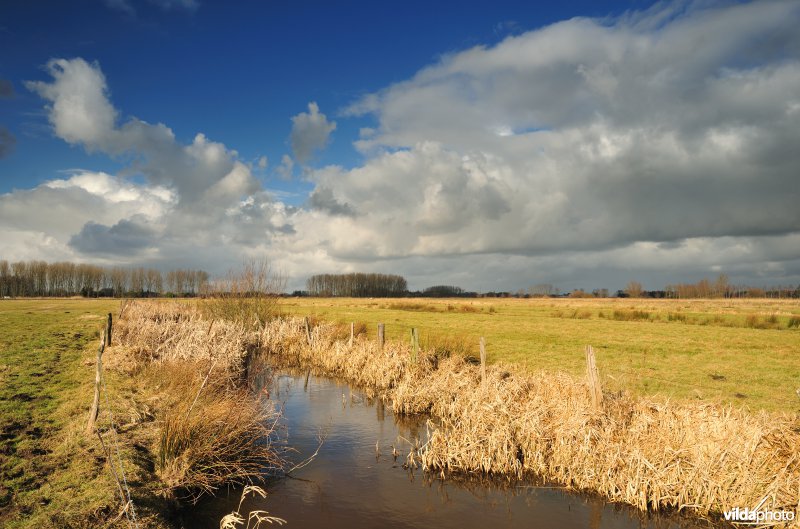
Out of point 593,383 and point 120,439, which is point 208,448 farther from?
point 593,383

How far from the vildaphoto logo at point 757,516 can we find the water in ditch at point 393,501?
639 mm

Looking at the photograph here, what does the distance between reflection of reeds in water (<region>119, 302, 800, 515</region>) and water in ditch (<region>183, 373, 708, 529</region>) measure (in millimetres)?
572

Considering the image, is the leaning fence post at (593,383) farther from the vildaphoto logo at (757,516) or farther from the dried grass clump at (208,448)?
the dried grass clump at (208,448)

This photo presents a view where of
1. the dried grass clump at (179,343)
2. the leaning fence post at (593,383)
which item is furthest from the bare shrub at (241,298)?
the leaning fence post at (593,383)

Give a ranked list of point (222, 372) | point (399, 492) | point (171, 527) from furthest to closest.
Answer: point (222, 372) < point (399, 492) < point (171, 527)

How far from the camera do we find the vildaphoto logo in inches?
360

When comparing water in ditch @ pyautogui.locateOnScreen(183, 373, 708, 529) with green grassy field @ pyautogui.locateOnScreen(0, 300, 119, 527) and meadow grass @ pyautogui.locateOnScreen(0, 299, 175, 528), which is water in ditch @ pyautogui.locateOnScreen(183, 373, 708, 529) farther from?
green grassy field @ pyautogui.locateOnScreen(0, 300, 119, 527)

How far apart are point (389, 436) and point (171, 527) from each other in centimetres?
864

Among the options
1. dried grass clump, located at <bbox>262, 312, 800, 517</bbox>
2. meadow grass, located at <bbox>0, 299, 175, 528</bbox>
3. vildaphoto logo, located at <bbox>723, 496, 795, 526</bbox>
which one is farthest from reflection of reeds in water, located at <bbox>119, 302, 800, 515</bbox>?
meadow grass, located at <bbox>0, 299, 175, 528</bbox>

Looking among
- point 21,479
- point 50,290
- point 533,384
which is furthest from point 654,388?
point 50,290

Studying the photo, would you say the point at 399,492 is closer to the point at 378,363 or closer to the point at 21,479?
the point at 21,479

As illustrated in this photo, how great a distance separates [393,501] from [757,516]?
7874 millimetres

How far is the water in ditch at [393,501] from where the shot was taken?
33.6ft

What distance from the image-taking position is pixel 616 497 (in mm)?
11016
